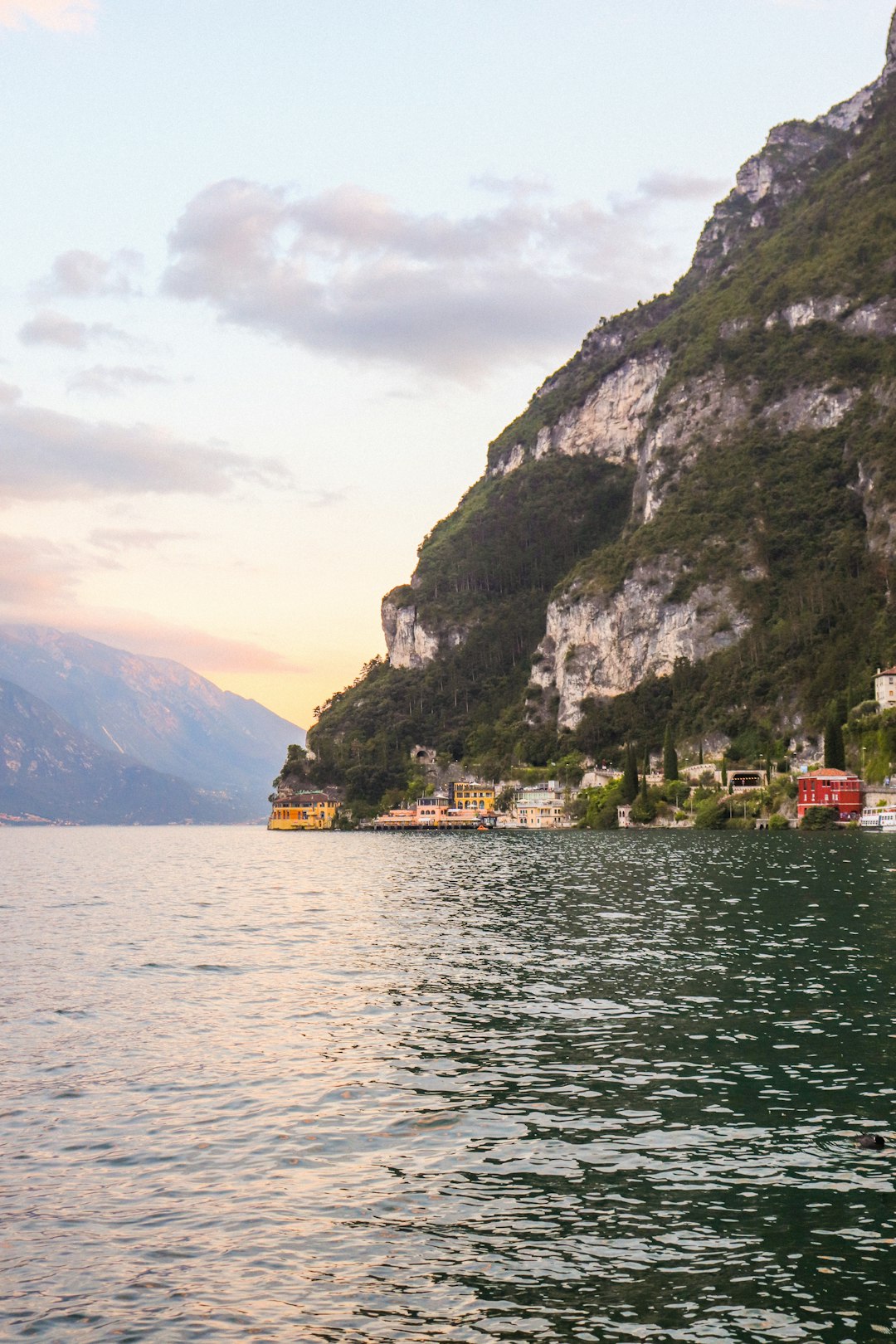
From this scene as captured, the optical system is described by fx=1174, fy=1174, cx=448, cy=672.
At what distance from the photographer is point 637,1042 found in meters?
32.3

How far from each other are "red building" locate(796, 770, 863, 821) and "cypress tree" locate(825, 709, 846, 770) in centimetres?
777

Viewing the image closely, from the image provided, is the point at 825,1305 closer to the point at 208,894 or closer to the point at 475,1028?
the point at 475,1028

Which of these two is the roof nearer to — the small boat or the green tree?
the small boat

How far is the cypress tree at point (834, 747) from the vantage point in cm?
17925

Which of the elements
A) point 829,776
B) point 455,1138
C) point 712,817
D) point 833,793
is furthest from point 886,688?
point 455,1138

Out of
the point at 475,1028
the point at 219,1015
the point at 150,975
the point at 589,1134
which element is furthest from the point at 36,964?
the point at 589,1134

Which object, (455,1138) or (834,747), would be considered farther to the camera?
(834,747)

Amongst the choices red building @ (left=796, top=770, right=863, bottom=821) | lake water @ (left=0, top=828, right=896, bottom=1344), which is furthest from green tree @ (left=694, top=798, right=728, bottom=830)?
lake water @ (left=0, top=828, right=896, bottom=1344)

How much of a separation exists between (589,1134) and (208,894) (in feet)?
236

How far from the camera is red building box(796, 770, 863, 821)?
16812 cm

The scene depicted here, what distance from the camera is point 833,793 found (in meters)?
170

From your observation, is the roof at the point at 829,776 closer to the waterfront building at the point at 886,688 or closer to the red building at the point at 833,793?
the red building at the point at 833,793

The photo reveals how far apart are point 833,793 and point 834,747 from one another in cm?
1197

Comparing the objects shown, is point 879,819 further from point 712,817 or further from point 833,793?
point 712,817
